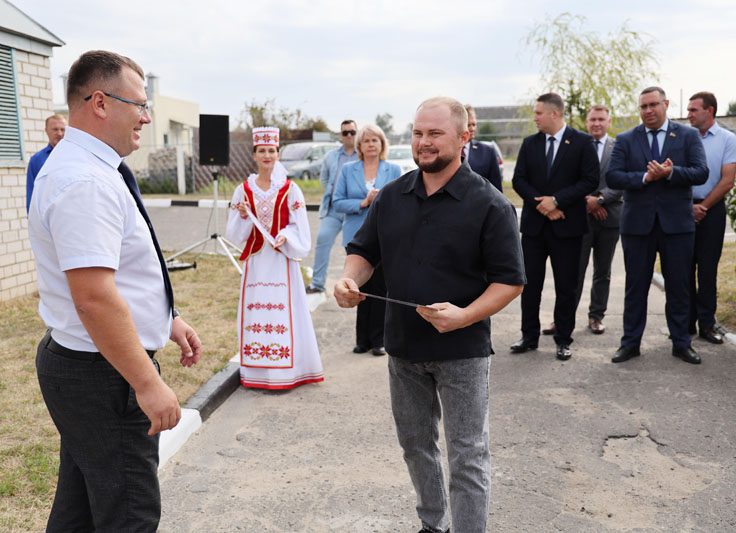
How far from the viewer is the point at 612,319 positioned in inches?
309

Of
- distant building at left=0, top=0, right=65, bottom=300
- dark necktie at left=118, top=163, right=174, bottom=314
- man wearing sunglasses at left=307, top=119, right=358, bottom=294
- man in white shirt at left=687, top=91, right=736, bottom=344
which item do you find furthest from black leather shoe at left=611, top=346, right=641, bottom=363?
distant building at left=0, top=0, right=65, bottom=300

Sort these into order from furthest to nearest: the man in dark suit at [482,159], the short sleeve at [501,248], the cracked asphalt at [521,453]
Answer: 1. the man in dark suit at [482,159]
2. the cracked asphalt at [521,453]
3. the short sleeve at [501,248]

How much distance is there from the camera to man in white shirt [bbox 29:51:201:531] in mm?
2076

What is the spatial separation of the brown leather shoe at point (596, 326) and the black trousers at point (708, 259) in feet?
2.88

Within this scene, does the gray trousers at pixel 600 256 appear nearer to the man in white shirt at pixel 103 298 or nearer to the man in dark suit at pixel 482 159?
the man in dark suit at pixel 482 159

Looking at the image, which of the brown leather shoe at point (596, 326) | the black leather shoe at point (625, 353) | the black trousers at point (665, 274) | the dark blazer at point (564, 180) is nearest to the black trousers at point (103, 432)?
the dark blazer at point (564, 180)

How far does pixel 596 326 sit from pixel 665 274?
1145 millimetres

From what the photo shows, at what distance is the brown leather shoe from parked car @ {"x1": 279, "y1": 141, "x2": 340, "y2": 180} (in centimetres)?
1925

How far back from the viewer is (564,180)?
20.5 feet

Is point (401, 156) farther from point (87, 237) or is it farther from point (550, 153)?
point (87, 237)

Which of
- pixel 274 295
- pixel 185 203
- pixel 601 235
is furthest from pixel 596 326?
pixel 185 203

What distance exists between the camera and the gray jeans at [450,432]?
301 centimetres

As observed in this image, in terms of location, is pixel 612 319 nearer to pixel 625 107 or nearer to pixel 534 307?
pixel 534 307

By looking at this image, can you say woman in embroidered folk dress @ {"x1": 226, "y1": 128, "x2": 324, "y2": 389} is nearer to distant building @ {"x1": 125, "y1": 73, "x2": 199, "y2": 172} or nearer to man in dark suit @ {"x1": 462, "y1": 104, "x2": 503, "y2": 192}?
man in dark suit @ {"x1": 462, "y1": 104, "x2": 503, "y2": 192}
